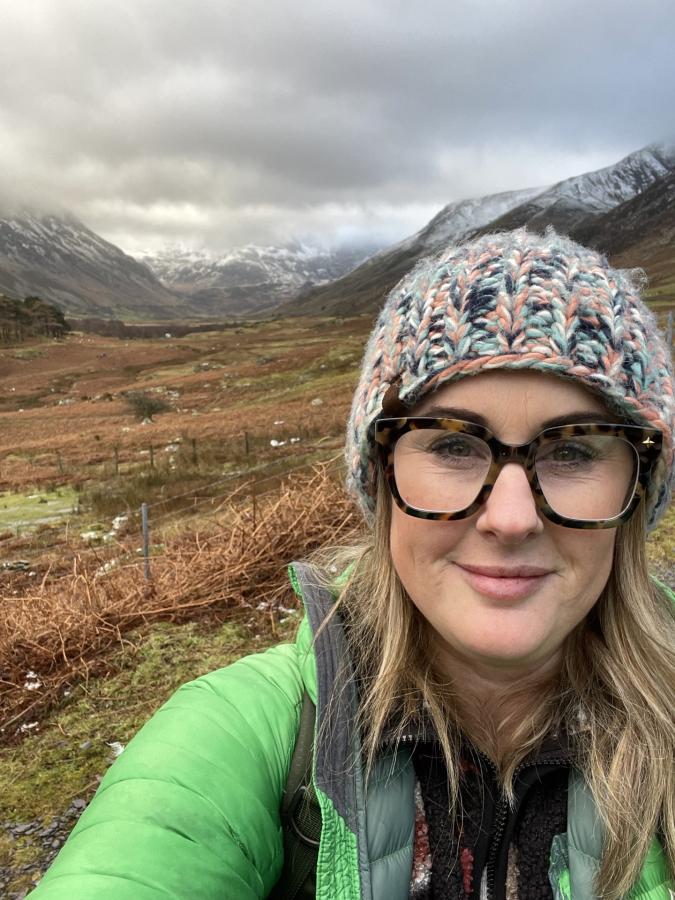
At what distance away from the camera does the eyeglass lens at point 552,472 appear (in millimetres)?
1293

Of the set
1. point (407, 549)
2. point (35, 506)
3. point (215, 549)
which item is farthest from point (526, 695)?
point (35, 506)

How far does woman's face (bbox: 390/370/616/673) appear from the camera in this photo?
1281 mm

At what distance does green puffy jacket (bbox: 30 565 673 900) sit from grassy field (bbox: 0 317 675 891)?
1842mm

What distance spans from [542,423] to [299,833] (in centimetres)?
116

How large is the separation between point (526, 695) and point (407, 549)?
1.86ft

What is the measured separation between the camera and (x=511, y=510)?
1259 millimetres

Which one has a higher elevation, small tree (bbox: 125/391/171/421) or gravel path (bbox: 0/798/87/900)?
small tree (bbox: 125/391/171/421)

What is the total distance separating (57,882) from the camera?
3.57 feet

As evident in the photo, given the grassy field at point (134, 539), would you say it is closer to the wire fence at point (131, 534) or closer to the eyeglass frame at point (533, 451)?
the wire fence at point (131, 534)

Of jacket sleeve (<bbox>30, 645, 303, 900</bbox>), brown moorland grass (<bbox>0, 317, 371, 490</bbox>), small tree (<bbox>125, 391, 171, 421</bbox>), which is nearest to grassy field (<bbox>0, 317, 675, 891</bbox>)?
brown moorland grass (<bbox>0, 317, 371, 490</bbox>)

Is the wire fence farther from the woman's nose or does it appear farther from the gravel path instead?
the woman's nose

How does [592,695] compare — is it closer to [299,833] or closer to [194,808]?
[299,833]

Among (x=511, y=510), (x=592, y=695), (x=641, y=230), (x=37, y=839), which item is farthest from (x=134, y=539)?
(x=641, y=230)

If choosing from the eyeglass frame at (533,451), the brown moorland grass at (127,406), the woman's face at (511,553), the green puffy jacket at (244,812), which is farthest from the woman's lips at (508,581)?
the brown moorland grass at (127,406)
